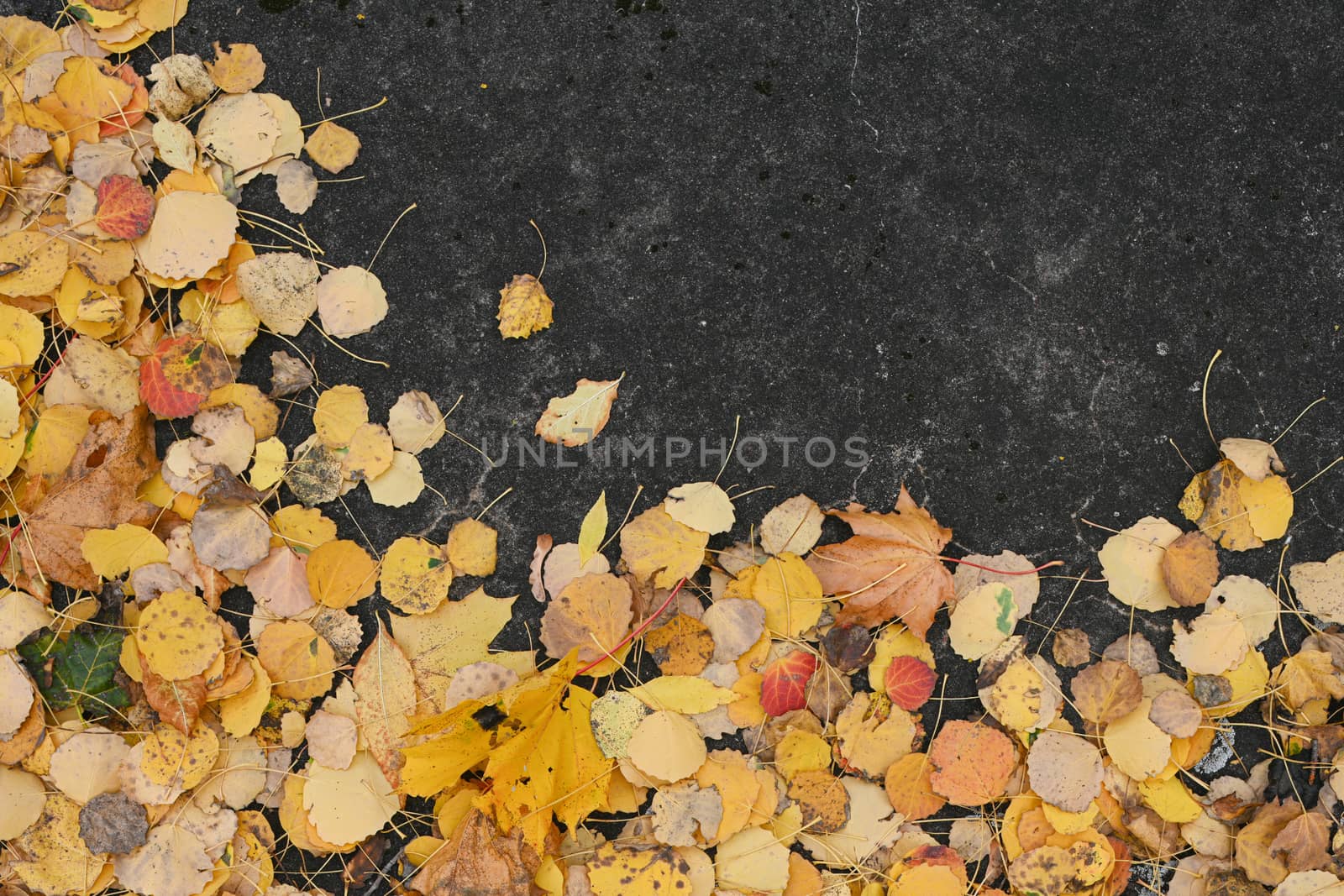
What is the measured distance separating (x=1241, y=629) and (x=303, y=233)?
7.86 ft

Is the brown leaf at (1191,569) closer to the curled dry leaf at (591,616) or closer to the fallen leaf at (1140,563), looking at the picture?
the fallen leaf at (1140,563)

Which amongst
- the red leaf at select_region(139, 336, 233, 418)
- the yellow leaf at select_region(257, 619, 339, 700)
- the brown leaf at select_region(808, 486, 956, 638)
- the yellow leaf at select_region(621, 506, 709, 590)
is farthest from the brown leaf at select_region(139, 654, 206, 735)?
the brown leaf at select_region(808, 486, 956, 638)

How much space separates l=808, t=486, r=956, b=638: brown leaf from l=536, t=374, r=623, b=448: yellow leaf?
61 centimetres

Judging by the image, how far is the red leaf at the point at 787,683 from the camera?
1887 millimetres

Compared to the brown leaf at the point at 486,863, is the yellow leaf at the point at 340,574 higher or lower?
higher

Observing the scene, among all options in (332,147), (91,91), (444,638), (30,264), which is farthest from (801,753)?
(91,91)

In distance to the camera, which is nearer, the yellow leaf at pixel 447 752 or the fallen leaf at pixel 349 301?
the yellow leaf at pixel 447 752

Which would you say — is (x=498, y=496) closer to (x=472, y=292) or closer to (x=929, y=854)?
(x=472, y=292)

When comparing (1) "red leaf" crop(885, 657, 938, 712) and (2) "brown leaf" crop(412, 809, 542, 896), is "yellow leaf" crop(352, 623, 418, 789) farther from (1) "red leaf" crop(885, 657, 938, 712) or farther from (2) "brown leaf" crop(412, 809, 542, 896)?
(1) "red leaf" crop(885, 657, 938, 712)

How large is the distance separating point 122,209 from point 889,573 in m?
1.93

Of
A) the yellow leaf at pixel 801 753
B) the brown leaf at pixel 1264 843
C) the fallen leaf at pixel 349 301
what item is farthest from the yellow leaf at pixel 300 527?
the brown leaf at pixel 1264 843

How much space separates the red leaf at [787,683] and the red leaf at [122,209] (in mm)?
1753

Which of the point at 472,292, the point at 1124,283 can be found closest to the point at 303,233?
the point at 472,292

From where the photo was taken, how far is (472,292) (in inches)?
77.4
